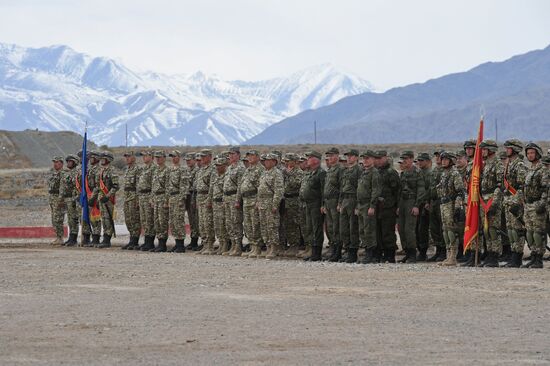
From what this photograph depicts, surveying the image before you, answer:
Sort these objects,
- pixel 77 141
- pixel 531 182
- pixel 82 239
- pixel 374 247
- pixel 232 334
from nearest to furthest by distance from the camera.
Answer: pixel 232 334, pixel 531 182, pixel 374 247, pixel 82 239, pixel 77 141

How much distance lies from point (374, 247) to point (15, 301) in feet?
23.0

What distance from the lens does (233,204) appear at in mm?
20516

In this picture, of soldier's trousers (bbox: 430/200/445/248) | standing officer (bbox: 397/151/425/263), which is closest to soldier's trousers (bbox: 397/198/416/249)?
standing officer (bbox: 397/151/425/263)

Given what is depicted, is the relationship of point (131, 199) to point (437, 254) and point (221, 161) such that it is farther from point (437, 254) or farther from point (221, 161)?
point (437, 254)

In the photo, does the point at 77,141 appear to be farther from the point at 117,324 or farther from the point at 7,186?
the point at 117,324

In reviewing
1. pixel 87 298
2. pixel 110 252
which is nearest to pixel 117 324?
pixel 87 298

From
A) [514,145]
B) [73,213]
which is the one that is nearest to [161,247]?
[73,213]

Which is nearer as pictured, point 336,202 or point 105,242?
point 336,202

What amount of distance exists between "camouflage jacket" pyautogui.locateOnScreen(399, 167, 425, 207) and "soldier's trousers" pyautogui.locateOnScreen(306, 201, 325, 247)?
5.04 feet

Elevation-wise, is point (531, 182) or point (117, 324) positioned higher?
point (531, 182)

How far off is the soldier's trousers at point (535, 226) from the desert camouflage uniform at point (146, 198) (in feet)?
26.7

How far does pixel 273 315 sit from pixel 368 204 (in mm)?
A: 6957

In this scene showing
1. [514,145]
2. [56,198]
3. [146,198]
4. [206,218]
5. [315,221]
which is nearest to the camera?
[514,145]

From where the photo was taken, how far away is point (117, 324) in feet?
35.9
